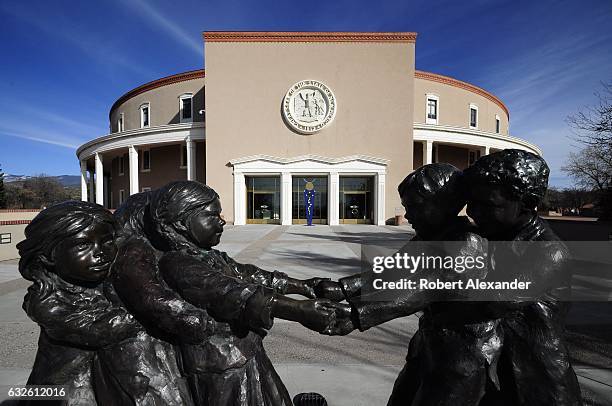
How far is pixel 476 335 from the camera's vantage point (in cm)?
127

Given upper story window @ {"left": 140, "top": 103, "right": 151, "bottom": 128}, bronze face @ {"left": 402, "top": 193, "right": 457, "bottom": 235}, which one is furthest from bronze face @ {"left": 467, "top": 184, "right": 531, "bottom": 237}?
upper story window @ {"left": 140, "top": 103, "right": 151, "bottom": 128}

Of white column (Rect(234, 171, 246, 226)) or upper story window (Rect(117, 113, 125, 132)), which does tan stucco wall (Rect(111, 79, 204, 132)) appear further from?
white column (Rect(234, 171, 246, 226))

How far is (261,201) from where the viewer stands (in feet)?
76.8

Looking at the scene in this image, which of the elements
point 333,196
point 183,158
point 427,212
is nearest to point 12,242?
point 427,212

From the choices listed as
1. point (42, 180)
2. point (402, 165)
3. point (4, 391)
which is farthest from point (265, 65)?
point (42, 180)

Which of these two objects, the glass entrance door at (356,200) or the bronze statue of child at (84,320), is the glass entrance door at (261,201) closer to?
the glass entrance door at (356,200)

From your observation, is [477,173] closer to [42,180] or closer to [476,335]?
[476,335]

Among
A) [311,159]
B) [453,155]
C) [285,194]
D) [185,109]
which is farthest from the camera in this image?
[185,109]

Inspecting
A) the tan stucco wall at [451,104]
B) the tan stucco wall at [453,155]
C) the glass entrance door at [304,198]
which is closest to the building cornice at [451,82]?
the tan stucco wall at [451,104]

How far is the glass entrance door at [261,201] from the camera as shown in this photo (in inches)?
915

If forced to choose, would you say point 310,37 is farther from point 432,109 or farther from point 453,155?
point 453,155

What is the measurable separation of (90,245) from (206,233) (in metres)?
0.40

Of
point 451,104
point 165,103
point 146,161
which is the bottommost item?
point 146,161

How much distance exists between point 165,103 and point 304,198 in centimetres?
1739
